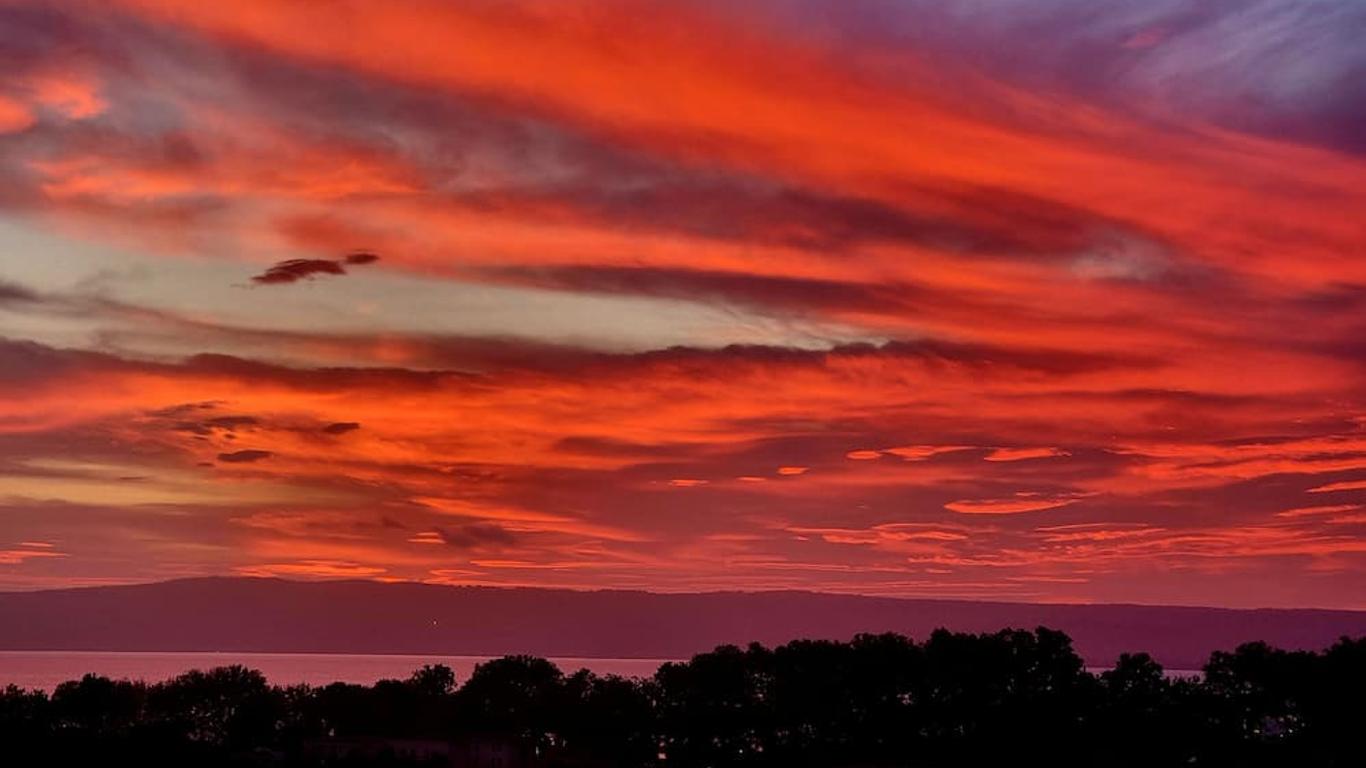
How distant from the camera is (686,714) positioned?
139 meters

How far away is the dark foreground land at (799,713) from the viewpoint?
407ft

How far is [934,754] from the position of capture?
438 feet

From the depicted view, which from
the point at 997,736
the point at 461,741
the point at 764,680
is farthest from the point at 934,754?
the point at 461,741

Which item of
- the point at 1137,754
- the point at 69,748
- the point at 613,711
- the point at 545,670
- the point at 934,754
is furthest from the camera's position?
the point at 545,670

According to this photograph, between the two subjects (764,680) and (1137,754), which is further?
(764,680)

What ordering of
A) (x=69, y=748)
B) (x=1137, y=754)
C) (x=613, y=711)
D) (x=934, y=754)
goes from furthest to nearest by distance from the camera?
(x=613, y=711)
(x=934, y=754)
(x=1137, y=754)
(x=69, y=748)

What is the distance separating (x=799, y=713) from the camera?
140m

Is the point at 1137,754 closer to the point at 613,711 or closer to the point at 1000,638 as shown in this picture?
the point at 1000,638

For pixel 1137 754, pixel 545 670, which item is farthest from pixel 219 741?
pixel 1137 754

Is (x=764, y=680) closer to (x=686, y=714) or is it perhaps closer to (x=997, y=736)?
(x=686, y=714)

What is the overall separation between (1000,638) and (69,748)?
74961 mm

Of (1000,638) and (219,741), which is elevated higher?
(1000,638)

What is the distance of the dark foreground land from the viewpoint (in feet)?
407

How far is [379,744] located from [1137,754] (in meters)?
58.8
